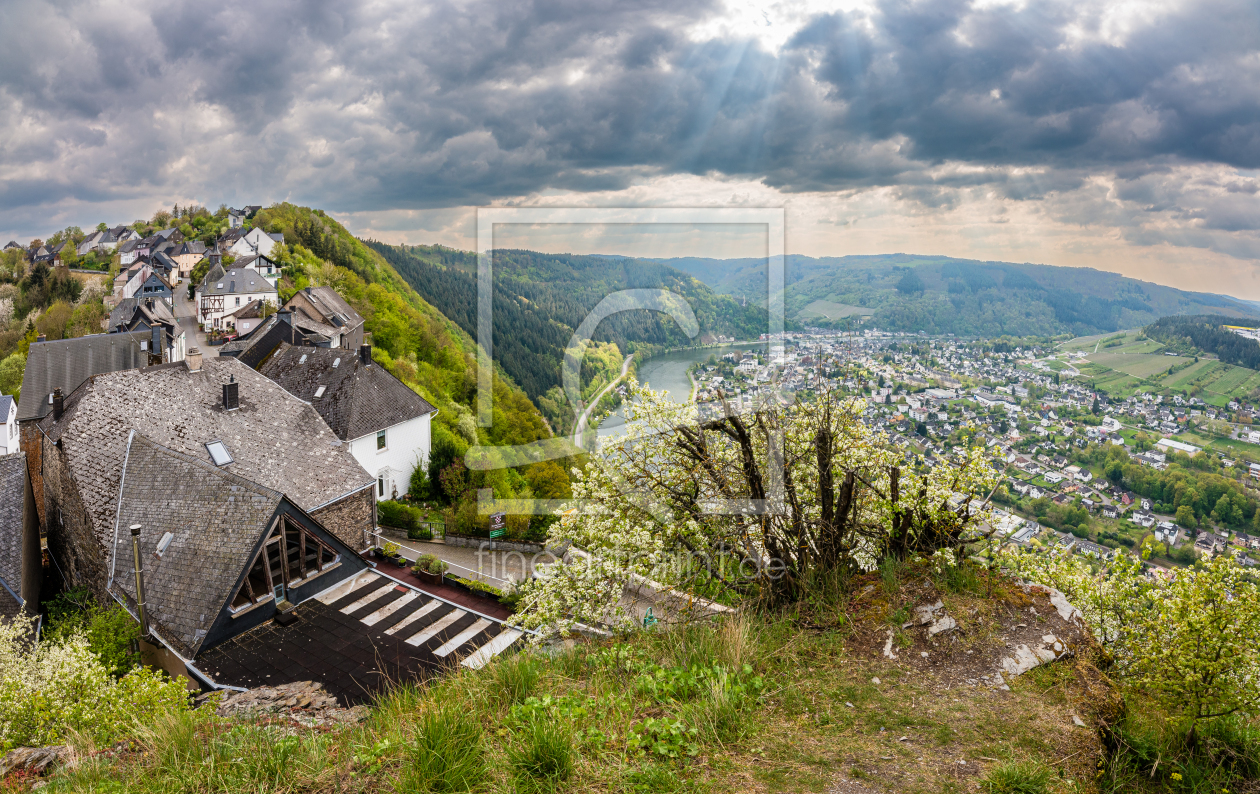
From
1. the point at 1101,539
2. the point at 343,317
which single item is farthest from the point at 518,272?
the point at 343,317

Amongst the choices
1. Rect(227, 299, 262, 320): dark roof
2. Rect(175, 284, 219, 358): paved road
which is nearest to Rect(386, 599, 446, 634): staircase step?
Rect(175, 284, 219, 358): paved road

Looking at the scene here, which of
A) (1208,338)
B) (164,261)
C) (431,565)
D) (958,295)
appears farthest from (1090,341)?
(164,261)

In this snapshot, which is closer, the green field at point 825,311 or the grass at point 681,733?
the grass at point 681,733

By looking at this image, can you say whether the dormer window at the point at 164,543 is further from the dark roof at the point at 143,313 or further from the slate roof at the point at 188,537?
the dark roof at the point at 143,313

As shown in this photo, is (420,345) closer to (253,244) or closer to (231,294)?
(231,294)

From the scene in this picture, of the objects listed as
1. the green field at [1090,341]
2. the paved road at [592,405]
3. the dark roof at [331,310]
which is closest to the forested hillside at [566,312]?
the paved road at [592,405]

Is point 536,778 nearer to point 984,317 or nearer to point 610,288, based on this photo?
point 610,288
